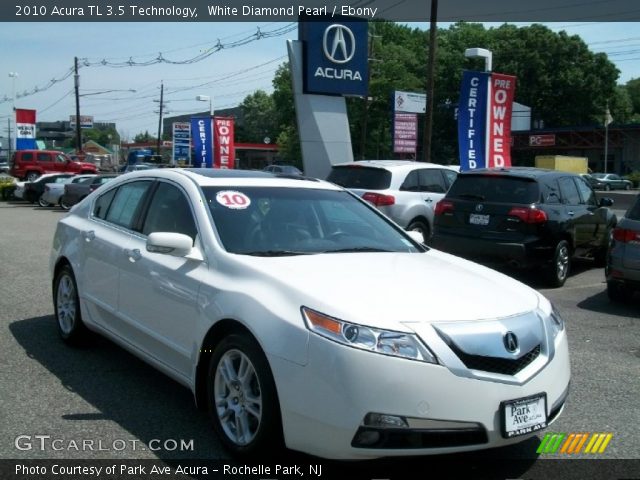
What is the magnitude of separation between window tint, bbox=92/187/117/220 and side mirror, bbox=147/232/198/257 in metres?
1.77

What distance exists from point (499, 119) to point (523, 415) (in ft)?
→ 53.5

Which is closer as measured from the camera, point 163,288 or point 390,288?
point 390,288

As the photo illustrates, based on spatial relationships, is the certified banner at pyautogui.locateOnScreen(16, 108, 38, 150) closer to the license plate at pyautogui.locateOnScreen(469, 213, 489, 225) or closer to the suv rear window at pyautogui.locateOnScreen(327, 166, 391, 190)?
the suv rear window at pyautogui.locateOnScreen(327, 166, 391, 190)

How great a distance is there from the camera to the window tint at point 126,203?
18.0 feet

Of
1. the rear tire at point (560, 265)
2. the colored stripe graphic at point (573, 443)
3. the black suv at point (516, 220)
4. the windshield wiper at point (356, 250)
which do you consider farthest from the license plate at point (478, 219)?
the colored stripe graphic at point (573, 443)

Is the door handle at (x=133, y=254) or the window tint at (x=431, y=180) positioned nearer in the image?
the door handle at (x=133, y=254)

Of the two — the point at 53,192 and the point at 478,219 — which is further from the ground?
the point at 478,219

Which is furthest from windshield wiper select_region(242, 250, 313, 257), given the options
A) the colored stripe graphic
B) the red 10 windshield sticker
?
the colored stripe graphic

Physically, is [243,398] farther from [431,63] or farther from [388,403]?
[431,63]

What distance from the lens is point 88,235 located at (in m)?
5.83

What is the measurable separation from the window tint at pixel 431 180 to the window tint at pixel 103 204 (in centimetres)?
793

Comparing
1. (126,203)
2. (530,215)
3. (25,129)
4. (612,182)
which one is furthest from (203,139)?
(126,203)

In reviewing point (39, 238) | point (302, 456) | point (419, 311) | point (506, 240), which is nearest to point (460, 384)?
point (419, 311)

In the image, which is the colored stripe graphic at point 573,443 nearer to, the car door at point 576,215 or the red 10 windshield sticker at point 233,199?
the red 10 windshield sticker at point 233,199
